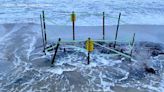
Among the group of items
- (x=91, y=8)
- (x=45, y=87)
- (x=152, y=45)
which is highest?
(x=91, y=8)

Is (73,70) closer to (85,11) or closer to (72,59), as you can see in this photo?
(72,59)

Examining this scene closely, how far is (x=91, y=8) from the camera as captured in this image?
2172 cm

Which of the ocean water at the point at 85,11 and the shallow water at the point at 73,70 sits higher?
the ocean water at the point at 85,11

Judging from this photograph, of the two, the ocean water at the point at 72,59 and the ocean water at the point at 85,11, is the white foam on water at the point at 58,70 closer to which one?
the ocean water at the point at 72,59

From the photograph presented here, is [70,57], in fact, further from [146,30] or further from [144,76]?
[146,30]

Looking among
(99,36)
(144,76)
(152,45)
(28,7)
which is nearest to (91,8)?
(28,7)

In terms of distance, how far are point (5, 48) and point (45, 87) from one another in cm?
453

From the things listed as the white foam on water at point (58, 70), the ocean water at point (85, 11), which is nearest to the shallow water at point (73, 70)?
the white foam on water at point (58, 70)

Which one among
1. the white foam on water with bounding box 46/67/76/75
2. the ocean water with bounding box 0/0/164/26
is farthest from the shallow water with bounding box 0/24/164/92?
the ocean water with bounding box 0/0/164/26

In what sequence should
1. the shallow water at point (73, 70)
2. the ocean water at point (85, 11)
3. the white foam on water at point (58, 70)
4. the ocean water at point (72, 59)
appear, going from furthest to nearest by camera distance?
the ocean water at point (85, 11)
the white foam on water at point (58, 70)
the ocean water at point (72, 59)
the shallow water at point (73, 70)

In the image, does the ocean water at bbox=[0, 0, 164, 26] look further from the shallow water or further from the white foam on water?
the white foam on water

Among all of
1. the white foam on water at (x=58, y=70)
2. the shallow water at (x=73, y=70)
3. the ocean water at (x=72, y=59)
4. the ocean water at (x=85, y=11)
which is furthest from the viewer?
the ocean water at (x=85, y=11)

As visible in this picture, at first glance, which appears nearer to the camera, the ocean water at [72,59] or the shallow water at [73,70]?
the shallow water at [73,70]

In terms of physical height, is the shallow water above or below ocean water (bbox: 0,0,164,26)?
below
